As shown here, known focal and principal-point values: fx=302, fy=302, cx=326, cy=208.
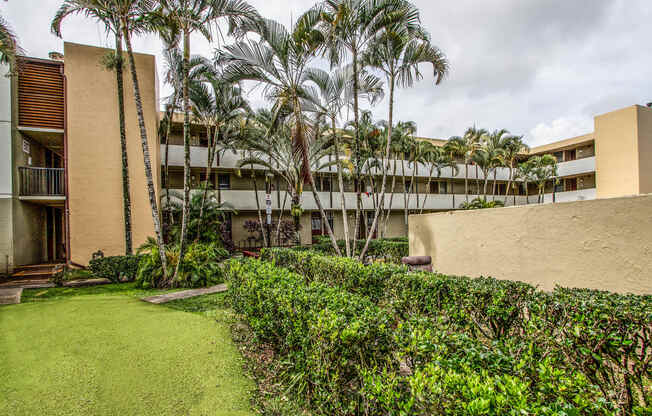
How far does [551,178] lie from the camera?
25078mm

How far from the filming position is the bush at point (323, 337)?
7.84 ft

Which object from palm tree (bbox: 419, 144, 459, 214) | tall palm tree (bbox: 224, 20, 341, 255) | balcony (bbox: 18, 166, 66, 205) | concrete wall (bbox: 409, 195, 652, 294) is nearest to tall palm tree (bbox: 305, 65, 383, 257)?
tall palm tree (bbox: 224, 20, 341, 255)

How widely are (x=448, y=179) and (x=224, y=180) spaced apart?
63.2 ft

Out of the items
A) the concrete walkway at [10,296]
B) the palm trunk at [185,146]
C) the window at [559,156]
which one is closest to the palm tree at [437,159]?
the window at [559,156]

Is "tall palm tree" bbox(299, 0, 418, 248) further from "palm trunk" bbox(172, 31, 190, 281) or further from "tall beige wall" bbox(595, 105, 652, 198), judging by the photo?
"tall beige wall" bbox(595, 105, 652, 198)

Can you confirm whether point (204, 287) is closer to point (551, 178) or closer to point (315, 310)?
point (315, 310)

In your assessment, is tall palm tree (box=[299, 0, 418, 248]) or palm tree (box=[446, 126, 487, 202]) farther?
palm tree (box=[446, 126, 487, 202])

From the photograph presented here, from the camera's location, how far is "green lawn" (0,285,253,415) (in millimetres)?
3023

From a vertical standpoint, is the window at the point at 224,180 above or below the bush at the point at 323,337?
above

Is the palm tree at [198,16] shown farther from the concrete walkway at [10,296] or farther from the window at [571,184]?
the window at [571,184]

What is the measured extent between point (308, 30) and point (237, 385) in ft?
24.6

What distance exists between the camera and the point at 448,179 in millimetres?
27234

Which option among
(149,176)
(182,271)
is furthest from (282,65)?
(182,271)

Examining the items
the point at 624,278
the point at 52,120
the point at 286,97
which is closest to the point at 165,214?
the point at 52,120
